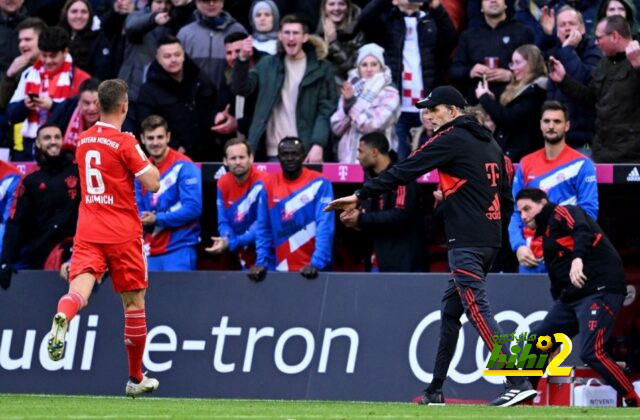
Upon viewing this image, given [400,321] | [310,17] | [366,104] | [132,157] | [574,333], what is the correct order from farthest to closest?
[310,17] → [366,104] → [400,321] → [574,333] → [132,157]

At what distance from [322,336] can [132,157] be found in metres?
3.60

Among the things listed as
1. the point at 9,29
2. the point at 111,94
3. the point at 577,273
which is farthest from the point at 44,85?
the point at 577,273

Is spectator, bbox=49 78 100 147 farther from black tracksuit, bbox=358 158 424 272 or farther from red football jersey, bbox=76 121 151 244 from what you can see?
red football jersey, bbox=76 121 151 244

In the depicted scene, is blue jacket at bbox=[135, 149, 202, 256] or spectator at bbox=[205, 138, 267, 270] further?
spectator at bbox=[205, 138, 267, 270]

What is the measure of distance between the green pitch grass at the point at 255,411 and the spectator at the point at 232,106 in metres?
4.55

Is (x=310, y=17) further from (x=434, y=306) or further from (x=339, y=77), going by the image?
(x=434, y=306)

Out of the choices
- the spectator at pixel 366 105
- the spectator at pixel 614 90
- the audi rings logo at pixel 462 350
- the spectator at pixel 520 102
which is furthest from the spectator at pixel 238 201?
the spectator at pixel 614 90

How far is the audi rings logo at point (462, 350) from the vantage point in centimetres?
1305

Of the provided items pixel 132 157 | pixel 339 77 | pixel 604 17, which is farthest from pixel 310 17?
pixel 132 157

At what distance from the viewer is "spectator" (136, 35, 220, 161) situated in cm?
1475

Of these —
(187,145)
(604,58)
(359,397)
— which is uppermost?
(604,58)

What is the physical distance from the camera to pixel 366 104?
14.3 meters

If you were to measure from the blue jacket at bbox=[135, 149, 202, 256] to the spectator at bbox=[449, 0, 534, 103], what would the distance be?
2.94m

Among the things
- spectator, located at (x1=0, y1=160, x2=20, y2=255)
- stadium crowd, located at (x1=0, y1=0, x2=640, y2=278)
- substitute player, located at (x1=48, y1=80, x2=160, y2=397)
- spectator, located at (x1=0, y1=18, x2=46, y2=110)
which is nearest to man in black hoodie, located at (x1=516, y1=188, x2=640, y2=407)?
stadium crowd, located at (x1=0, y1=0, x2=640, y2=278)
